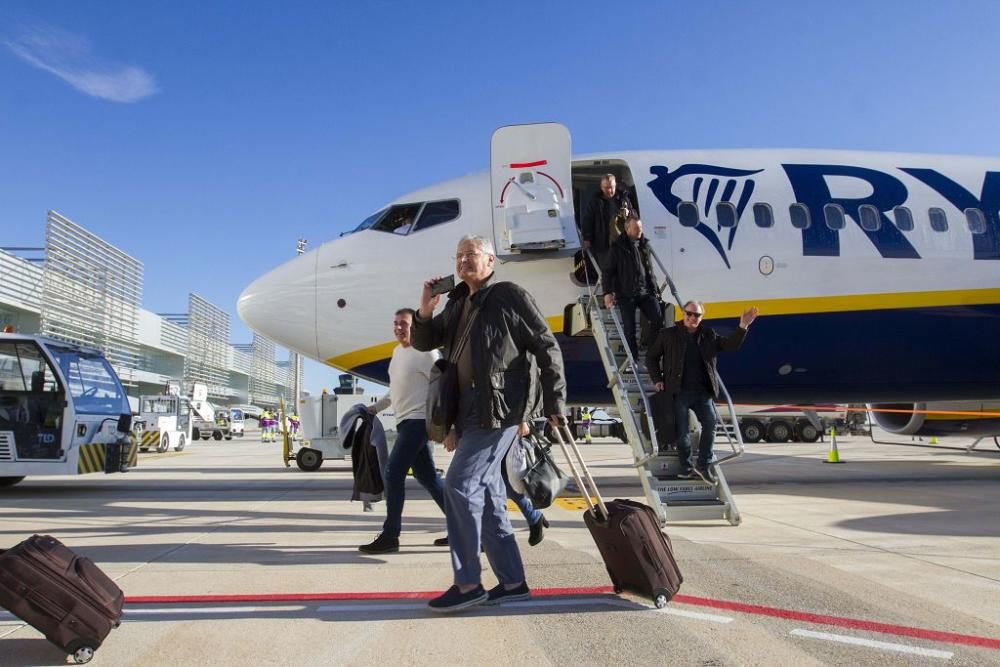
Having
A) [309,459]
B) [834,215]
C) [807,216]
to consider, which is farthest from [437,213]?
[309,459]

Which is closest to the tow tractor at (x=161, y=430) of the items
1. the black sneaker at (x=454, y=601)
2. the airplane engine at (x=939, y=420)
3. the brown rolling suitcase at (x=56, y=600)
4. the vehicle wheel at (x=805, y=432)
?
the airplane engine at (x=939, y=420)

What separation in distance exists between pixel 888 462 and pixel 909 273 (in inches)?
278

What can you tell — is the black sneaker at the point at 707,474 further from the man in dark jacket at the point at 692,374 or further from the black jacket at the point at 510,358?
the black jacket at the point at 510,358

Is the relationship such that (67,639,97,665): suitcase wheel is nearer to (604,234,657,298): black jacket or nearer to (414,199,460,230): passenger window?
(604,234,657,298): black jacket

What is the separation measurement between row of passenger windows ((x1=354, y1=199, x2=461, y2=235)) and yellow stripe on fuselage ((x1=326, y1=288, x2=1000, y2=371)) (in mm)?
1449

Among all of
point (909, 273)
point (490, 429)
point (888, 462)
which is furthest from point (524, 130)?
point (888, 462)

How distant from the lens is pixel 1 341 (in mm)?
8742

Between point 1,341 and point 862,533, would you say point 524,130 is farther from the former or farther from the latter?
point 1,341

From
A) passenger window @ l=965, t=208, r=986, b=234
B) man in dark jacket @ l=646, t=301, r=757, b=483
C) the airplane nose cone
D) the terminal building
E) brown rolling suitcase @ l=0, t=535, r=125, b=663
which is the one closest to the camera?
brown rolling suitcase @ l=0, t=535, r=125, b=663

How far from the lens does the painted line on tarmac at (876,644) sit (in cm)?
258

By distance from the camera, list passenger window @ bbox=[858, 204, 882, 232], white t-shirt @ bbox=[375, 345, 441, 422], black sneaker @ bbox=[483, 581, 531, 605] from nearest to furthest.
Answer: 1. black sneaker @ bbox=[483, 581, 531, 605]
2. white t-shirt @ bbox=[375, 345, 441, 422]
3. passenger window @ bbox=[858, 204, 882, 232]

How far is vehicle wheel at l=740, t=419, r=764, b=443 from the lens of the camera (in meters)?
25.0

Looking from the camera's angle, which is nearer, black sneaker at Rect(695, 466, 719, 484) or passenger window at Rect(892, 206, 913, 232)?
black sneaker at Rect(695, 466, 719, 484)

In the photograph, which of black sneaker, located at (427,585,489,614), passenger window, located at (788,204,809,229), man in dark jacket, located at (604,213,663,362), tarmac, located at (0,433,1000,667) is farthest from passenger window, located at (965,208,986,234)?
black sneaker, located at (427,585,489,614)
